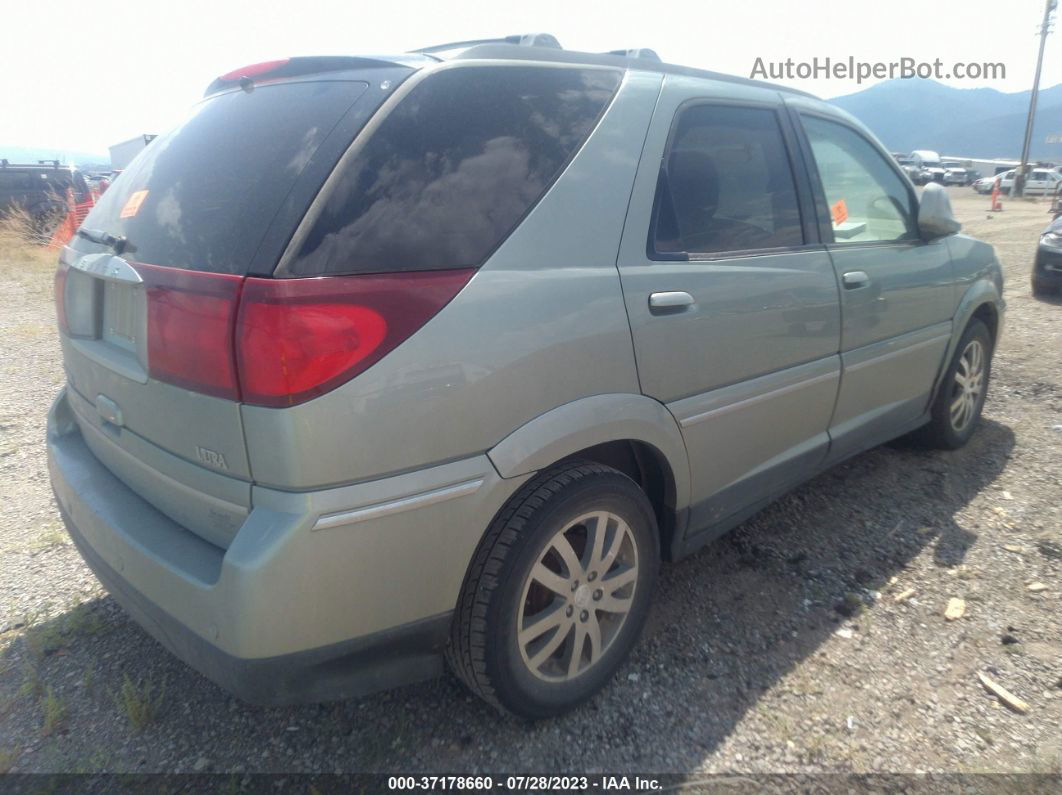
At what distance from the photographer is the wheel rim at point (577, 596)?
84.0 inches

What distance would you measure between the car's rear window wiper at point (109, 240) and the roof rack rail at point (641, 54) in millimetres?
1602

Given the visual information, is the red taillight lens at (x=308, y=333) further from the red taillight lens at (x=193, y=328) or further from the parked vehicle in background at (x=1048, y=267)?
the parked vehicle in background at (x=1048, y=267)

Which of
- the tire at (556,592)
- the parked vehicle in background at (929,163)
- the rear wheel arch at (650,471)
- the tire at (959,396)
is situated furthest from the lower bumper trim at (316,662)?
the parked vehicle in background at (929,163)

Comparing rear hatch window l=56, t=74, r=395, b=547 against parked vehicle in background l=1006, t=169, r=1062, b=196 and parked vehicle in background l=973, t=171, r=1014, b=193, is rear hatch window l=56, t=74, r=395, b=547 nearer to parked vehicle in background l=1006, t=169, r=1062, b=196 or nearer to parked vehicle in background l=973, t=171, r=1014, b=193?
parked vehicle in background l=1006, t=169, r=1062, b=196

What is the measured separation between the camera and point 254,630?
1.68 meters

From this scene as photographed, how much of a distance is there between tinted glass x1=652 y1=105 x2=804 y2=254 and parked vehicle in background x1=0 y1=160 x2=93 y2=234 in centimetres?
1529

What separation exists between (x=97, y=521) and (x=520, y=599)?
3.97ft

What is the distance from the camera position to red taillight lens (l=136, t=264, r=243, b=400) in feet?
5.49

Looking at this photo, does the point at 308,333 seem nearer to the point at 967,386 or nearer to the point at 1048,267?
the point at 967,386

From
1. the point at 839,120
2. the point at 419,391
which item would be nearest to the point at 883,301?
the point at 839,120

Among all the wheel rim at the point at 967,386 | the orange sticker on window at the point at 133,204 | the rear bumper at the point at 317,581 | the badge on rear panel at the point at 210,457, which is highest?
the orange sticker on window at the point at 133,204

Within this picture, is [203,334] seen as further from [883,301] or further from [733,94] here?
[883,301]

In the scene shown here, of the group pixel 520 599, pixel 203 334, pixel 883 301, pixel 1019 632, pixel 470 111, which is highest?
pixel 470 111

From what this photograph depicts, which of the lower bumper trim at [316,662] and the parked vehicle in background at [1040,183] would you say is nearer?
the lower bumper trim at [316,662]
